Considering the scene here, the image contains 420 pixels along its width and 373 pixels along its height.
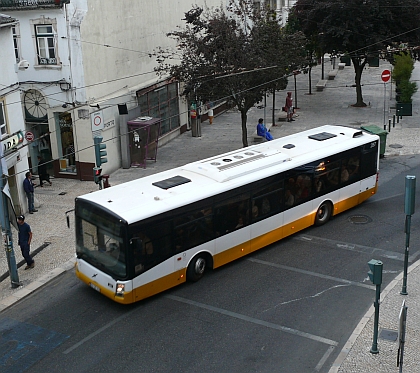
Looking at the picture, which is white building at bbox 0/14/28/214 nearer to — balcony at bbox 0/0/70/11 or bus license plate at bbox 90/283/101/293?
balcony at bbox 0/0/70/11

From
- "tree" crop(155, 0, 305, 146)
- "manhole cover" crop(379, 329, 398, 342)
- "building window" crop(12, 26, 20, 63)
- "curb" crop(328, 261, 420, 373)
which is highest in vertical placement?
"building window" crop(12, 26, 20, 63)

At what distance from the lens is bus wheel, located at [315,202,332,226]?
57.5 feet

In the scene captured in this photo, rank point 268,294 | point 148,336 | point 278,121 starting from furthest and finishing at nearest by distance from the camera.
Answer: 1. point 278,121
2. point 268,294
3. point 148,336

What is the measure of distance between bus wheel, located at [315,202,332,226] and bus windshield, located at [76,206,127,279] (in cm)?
683

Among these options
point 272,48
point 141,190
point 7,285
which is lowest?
point 7,285

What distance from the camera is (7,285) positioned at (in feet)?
48.3

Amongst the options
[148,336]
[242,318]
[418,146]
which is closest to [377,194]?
[418,146]

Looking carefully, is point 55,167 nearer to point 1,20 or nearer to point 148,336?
point 1,20

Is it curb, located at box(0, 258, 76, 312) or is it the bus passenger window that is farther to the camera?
the bus passenger window

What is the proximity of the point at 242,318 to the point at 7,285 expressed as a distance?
595 centimetres

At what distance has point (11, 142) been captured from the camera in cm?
1922

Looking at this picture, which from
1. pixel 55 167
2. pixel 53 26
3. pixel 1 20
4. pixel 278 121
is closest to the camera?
pixel 1 20

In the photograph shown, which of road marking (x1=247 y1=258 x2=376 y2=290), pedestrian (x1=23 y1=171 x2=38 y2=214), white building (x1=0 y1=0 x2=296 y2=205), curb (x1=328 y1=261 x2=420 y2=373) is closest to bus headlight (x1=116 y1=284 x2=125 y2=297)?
road marking (x1=247 y1=258 x2=376 y2=290)

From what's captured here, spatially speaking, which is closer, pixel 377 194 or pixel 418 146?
pixel 377 194
